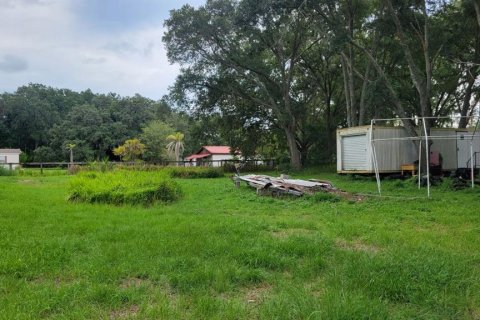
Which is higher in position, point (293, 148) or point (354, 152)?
point (293, 148)

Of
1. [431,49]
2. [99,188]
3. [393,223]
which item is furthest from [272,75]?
[393,223]

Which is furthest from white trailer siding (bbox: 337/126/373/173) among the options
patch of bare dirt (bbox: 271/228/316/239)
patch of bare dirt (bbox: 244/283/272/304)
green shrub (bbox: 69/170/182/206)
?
patch of bare dirt (bbox: 244/283/272/304)

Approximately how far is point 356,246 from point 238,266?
186 centimetres

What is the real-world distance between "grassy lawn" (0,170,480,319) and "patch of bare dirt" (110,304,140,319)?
2 cm

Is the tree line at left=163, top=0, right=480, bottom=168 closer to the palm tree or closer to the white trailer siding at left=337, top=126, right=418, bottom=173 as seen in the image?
the white trailer siding at left=337, top=126, right=418, bottom=173

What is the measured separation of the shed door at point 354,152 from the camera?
1733 centimetres

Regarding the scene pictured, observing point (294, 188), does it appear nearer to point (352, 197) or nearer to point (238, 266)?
point (352, 197)

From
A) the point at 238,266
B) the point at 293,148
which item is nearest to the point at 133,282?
the point at 238,266

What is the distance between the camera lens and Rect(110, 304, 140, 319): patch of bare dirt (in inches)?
123

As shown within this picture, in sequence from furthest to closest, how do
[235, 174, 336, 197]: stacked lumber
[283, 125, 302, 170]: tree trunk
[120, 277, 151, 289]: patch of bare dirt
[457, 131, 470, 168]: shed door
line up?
[283, 125, 302, 170]: tree trunk < [457, 131, 470, 168]: shed door < [235, 174, 336, 197]: stacked lumber < [120, 277, 151, 289]: patch of bare dirt

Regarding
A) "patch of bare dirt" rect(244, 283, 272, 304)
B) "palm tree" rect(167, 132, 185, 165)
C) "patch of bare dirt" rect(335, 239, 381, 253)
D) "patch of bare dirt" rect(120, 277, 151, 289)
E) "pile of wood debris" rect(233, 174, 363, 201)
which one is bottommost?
"patch of bare dirt" rect(244, 283, 272, 304)

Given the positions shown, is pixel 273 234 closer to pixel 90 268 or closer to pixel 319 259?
pixel 319 259

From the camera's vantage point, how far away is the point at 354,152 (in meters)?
17.9

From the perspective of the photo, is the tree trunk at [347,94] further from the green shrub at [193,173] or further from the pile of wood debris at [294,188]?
the pile of wood debris at [294,188]
